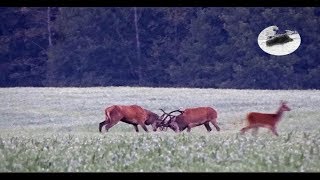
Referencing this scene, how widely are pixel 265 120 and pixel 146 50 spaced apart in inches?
68.8

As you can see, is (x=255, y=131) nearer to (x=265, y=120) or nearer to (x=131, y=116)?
(x=265, y=120)

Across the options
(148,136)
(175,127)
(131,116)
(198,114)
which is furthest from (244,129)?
(131,116)

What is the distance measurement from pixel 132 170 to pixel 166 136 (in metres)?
0.82

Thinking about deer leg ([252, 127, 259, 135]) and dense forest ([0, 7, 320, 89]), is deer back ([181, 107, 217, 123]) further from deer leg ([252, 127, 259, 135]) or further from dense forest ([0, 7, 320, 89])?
deer leg ([252, 127, 259, 135])

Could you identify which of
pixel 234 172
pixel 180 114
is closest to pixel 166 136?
pixel 180 114

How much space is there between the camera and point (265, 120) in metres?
10.4

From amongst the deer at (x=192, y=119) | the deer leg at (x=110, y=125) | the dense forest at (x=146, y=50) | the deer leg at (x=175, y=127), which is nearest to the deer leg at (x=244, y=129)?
the deer at (x=192, y=119)

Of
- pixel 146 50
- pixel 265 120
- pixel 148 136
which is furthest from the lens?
pixel 146 50

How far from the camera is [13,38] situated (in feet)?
34.6

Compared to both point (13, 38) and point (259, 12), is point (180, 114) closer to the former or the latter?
point (259, 12)

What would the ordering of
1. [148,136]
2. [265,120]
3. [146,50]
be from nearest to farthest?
1. [265,120]
2. [148,136]
3. [146,50]

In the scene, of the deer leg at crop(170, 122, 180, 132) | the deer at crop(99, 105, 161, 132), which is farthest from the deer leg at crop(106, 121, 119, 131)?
the deer leg at crop(170, 122, 180, 132)

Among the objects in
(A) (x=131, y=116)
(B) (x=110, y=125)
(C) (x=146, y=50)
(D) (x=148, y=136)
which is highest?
(C) (x=146, y=50)

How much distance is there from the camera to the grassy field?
9977 mm
